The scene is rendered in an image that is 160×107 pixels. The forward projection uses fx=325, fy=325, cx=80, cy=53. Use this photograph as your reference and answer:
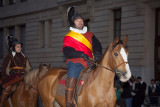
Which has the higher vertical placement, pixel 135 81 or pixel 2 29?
pixel 2 29

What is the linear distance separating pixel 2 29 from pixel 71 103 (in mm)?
27439

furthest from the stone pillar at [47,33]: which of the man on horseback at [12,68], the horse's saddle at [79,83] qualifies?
the horse's saddle at [79,83]

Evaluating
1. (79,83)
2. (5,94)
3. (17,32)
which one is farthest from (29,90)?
(17,32)

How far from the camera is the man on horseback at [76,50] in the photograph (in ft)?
23.6

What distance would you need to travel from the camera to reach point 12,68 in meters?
10.2

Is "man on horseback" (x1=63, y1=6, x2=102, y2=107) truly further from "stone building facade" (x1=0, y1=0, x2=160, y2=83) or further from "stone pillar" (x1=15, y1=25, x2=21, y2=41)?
"stone pillar" (x1=15, y1=25, x2=21, y2=41)

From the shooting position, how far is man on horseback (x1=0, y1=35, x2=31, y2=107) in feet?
32.6

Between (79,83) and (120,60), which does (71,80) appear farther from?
(120,60)

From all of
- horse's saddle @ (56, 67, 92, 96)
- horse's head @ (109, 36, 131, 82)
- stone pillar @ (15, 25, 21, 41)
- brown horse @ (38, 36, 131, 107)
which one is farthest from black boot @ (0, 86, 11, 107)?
stone pillar @ (15, 25, 21, 41)

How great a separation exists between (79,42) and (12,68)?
140 inches

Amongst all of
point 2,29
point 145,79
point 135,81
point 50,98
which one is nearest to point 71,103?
point 50,98

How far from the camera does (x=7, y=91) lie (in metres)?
9.95

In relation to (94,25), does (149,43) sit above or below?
below

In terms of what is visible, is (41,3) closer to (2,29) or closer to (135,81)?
(2,29)
